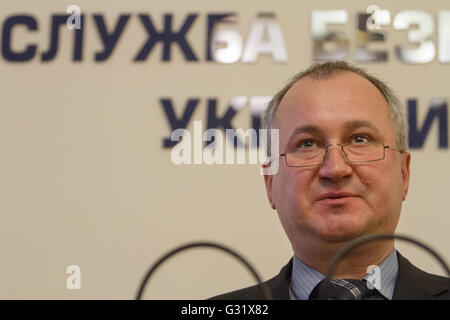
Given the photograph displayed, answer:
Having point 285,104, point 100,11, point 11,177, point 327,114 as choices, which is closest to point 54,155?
point 11,177

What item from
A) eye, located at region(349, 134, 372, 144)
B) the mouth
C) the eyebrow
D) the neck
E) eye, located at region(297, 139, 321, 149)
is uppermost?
the eyebrow

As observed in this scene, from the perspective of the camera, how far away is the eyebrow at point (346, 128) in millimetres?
763

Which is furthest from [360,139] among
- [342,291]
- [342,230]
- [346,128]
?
[342,291]

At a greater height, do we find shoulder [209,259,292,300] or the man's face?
the man's face

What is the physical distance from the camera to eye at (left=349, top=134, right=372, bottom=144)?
77cm

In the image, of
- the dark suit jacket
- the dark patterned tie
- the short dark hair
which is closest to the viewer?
the dark patterned tie

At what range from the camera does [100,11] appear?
4.67 ft

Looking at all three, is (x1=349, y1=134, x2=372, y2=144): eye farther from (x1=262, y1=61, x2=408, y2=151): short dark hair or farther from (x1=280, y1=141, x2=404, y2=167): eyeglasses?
(x1=262, y1=61, x2=408, y2=151): short dark hair

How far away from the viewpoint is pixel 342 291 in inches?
21.7

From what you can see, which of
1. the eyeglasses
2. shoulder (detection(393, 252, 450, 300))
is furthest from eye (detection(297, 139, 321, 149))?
shoulder (detection(393, 252, 450, 300))

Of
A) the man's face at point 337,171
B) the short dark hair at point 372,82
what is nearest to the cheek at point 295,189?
the man's face at point 337,171

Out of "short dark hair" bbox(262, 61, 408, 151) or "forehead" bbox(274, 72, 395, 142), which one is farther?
"short dark hair" bbox(262, 61, 408, 151)

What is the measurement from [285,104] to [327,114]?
124 mm

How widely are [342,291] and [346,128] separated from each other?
273mm
